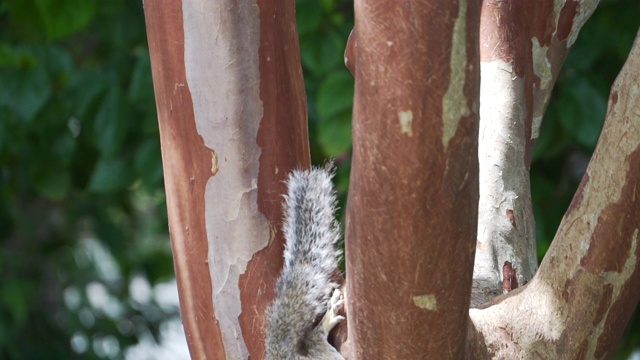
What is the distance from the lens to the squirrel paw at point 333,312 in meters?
0.90

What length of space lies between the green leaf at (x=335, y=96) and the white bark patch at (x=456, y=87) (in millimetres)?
1024

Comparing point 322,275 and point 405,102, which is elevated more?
point 405,102

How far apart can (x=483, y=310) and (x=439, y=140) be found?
29 centimetres

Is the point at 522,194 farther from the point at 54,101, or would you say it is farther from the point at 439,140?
the point at 54,101

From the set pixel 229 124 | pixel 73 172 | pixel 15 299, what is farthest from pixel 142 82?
pixel 229 124

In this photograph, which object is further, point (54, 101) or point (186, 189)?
point (54, 101)

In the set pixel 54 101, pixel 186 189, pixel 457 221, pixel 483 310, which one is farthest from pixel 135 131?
pixel 457 221

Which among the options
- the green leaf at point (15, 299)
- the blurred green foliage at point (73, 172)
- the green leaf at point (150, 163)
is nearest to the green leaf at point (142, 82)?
the blurred green foliage at point (73, 172)

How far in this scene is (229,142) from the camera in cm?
92

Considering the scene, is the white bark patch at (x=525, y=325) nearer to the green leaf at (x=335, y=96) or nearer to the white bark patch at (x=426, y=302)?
the white bark patch at (x=426, y=302)

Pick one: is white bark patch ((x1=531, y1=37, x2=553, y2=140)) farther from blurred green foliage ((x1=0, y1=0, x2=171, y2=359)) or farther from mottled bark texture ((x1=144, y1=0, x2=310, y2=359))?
blurred green foliage ((x1=0, y1=0, x2=171, y2=359))

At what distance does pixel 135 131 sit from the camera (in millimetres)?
2117

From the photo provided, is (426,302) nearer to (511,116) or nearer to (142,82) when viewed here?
(511,116)

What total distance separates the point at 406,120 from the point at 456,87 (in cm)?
4
